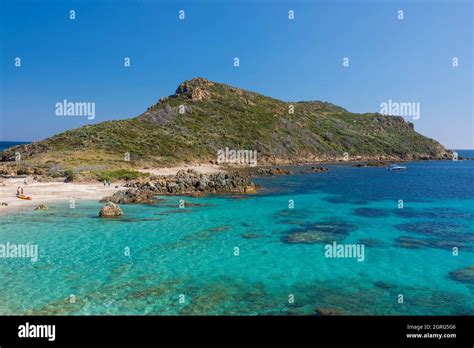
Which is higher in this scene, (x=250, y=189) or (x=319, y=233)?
(x=250, y=189)

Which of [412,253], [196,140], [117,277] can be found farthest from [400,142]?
[117,277]

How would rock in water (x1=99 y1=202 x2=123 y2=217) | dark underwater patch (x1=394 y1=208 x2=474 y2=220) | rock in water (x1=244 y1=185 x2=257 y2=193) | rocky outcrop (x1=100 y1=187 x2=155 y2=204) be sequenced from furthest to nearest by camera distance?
rock in water (x1=244 y1=185 x2=257 y2=193), rocky outcrop (x1=100 y1=187 x2=155 y2=204), dark underwater patch (x1=394 y1=208 x2=474 y2=220), rock in water (x1=99 y1=202 x2=123 y2=217)

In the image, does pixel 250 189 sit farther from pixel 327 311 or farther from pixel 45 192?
pixel 327 311

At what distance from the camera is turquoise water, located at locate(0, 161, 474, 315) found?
16281 millimetres

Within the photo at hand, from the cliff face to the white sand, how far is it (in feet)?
41.8

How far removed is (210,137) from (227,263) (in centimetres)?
10152

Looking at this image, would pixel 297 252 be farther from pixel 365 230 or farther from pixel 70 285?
pixel 70 285

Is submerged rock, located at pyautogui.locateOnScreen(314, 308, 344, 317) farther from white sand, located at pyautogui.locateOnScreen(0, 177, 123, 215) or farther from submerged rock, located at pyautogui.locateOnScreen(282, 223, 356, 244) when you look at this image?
white sand, located at pyautogui.locateOnScreen(0, 177, 123, 215)

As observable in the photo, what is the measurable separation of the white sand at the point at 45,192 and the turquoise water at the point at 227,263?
10.2ft

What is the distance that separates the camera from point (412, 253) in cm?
2517

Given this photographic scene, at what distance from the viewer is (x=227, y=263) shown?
2228 cm

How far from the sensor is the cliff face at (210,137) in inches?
3287

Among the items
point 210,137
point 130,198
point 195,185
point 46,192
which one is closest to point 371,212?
point 195,185

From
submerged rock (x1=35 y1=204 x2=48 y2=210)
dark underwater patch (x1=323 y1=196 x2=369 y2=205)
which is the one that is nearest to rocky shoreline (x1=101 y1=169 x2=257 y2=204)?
dark underwater patch (x1=323 y1=196 x2=369 y2=205)
